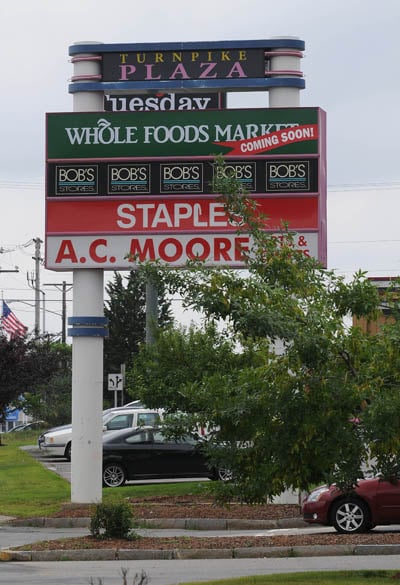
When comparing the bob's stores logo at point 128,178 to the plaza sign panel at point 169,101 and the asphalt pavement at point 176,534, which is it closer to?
the asphalt pavement at point 176,534

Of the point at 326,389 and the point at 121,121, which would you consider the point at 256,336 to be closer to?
the point at 326,389

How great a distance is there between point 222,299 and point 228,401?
3.34 ft

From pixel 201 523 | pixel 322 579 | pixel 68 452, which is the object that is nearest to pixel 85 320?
pixel 201 523

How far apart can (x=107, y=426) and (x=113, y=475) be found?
5.26 m

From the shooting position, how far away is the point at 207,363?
1800 centimetres

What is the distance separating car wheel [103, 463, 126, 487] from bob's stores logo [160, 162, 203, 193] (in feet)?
27.2

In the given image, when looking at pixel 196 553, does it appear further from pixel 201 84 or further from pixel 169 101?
pixel 169 101

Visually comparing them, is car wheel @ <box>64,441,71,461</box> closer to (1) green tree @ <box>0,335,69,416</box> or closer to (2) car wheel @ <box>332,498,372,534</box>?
(1) green tree @ <box>0,335,69,416</box>

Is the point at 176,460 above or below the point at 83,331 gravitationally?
below

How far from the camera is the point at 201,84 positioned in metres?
23.2

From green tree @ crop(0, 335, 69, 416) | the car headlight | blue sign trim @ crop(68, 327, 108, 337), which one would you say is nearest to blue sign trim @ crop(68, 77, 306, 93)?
blue sign trim @ crop(68, 327, 108, 337)

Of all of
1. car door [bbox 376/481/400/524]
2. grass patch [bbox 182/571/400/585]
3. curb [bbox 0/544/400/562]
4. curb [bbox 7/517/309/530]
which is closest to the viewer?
grass patch [bbox 182/571/400/585]

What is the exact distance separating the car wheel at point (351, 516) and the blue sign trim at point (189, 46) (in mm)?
8245

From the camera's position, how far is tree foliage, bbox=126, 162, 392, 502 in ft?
40.8
